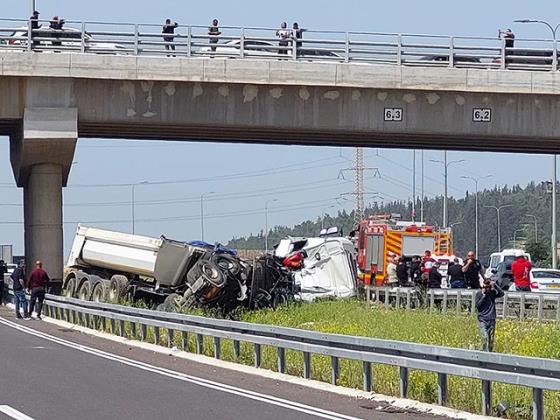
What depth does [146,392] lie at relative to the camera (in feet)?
50.3

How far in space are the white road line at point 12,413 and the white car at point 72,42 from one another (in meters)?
24.9

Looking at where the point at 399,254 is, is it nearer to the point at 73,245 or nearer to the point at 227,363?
the point at 73,245

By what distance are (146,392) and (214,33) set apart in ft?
78.0

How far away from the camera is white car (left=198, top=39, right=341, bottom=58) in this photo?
1476 inches

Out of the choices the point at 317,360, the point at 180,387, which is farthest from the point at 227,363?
the point at 180,387

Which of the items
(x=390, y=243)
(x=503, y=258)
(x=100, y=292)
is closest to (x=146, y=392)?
(x=100, y=292)

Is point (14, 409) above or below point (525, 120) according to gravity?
below

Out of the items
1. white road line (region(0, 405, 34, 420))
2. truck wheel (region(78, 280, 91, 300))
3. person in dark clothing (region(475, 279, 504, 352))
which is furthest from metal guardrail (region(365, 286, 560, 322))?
white road line (region(0, 405, 34, 420))

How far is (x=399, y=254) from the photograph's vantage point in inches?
1736

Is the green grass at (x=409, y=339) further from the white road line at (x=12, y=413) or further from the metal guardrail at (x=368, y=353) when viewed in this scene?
the white road line at (x=12, y=413)

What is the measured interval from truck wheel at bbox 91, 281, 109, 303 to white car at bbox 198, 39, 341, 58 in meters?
7.91

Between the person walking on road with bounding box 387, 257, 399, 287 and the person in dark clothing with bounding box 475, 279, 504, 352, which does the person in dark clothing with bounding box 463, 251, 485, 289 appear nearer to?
the person walking on road with bounding box 387, 257, 399, 287

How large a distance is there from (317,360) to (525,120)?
816 inches

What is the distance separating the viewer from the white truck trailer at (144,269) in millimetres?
31641
